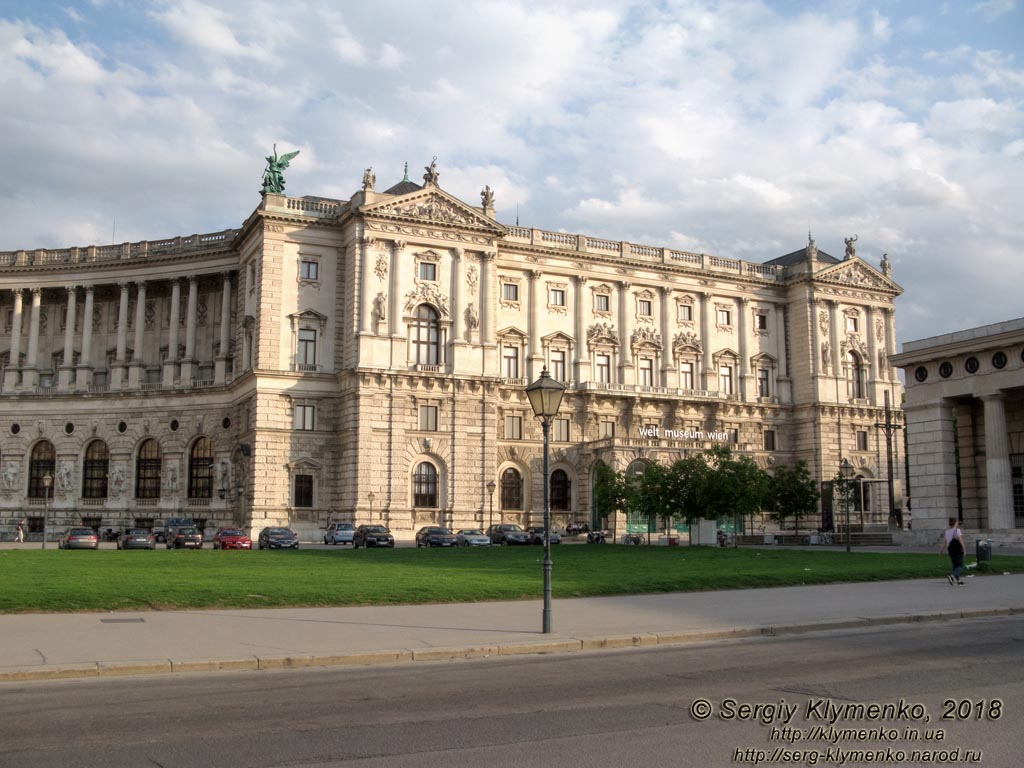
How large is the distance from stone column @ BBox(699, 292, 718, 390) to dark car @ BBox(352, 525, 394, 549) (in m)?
37.8

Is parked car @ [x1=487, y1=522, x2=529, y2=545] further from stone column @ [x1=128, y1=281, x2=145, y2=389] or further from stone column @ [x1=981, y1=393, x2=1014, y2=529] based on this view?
stone column @ [x1=128, y1=281, x2=145, y2=389]

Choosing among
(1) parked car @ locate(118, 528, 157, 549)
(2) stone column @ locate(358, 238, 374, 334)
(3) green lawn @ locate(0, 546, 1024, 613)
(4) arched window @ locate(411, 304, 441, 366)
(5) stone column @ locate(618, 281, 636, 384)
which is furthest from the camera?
(5) stone column @ locate(618, 281, 636, 384)

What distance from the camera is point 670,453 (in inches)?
3113

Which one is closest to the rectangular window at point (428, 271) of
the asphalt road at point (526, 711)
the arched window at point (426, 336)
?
the arched window at point (426, 336)

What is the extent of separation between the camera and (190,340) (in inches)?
3344

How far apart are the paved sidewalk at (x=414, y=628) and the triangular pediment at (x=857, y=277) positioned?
70.1m

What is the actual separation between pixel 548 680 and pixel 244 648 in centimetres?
596

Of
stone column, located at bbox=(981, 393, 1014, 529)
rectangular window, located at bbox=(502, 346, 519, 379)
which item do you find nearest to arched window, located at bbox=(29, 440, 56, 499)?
rectangular window, located at bbox=(502, 346, 519, 379)

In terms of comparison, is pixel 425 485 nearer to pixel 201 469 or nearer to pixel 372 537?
pixel 372 537

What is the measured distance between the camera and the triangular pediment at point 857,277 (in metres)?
94.5

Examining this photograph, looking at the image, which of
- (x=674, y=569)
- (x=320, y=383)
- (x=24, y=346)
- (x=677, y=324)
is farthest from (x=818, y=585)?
(x=24, y=346)

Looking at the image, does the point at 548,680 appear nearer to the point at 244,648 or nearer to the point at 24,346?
the point at 244,648

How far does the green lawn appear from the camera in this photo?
25.2 meters

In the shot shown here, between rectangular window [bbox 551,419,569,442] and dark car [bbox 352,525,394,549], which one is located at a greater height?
rectangular window [bbox 551,419,569,442]
